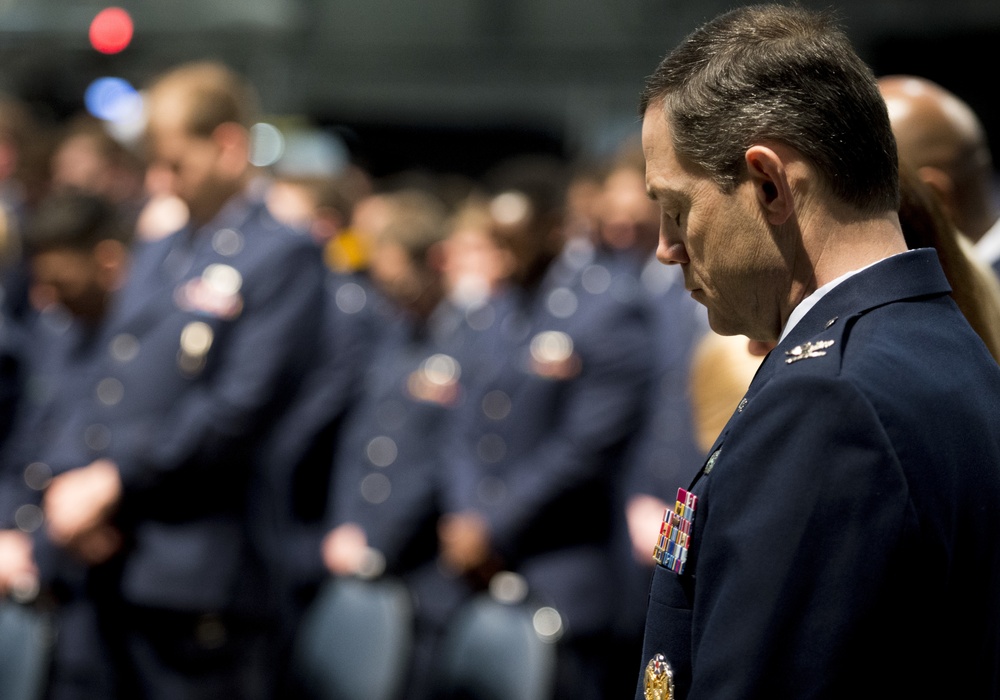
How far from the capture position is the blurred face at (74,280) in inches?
160

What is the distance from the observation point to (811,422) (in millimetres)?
1178

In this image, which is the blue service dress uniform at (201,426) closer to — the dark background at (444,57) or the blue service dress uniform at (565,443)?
the blue service dress uniform at (565,443)

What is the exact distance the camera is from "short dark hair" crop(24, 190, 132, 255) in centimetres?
404

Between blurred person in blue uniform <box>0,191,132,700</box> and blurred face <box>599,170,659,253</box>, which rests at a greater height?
blurred face <box>599,170,659,253</box>

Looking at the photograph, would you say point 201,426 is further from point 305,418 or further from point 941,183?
point 941,183

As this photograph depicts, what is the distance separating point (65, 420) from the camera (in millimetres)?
4086

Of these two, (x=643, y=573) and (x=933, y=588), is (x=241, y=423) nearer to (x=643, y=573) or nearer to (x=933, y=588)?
(x=643, y=573)

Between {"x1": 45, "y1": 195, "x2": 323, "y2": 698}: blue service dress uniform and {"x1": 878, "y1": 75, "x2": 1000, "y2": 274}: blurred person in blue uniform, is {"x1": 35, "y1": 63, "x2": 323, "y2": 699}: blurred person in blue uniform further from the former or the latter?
{"x1": 878, "y1": 75, "x2": 1000, "y2": 274}: blurred person in blue uniform

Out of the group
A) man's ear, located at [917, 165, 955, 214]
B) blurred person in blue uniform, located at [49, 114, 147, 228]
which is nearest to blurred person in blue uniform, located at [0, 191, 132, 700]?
blurred person in blue uniform, located at [49, 114, 147, 228]

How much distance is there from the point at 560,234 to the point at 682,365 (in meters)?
0.81

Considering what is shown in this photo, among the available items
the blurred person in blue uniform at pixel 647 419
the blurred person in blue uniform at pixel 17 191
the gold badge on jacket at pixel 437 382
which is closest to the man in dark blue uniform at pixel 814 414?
the blurred person in blue uniform at pixel 647 419

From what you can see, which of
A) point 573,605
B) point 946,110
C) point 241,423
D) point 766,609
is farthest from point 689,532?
point 573,605

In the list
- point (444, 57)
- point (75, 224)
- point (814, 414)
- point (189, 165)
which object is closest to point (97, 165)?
point (75, 224)

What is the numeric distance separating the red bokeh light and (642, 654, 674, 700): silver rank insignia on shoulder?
960cm
